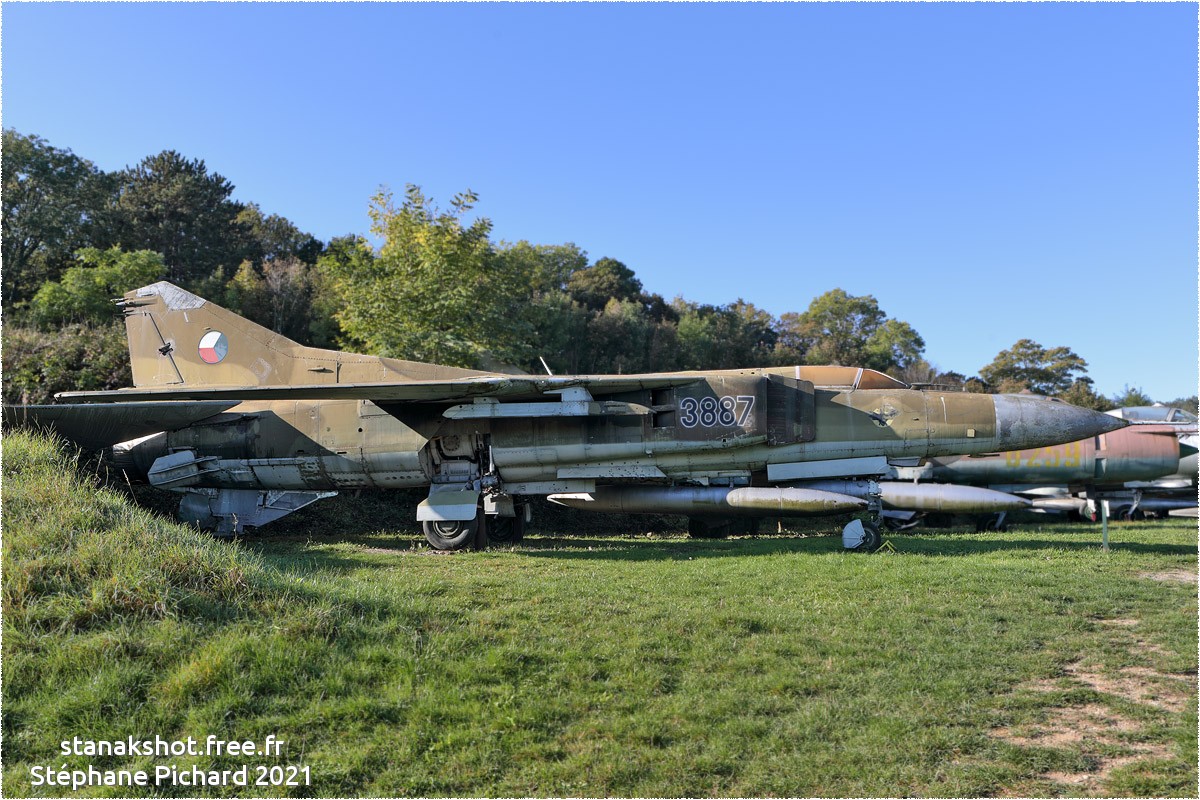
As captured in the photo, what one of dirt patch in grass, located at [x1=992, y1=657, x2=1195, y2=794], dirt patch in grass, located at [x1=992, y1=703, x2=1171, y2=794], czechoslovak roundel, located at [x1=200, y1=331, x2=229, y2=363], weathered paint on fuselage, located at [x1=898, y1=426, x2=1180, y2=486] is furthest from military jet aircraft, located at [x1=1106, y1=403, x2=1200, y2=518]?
czechoslovak roundel, located at [x1=200, y1=331, x2=229, y2=363]

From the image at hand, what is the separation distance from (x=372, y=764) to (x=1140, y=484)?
2505cm

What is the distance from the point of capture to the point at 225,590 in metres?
6.86

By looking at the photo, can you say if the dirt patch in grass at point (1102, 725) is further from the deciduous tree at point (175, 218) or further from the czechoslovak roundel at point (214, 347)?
the deciduous tree at point (175, 218)

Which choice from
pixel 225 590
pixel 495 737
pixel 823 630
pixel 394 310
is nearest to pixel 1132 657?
pixel 823 630

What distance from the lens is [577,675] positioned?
6.09 m

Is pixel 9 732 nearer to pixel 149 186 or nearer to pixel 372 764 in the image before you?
pixel 372 764

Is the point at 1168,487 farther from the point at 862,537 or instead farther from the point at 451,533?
the point at 451,533

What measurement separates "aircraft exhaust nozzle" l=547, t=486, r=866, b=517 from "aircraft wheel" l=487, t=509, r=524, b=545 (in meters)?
0.89

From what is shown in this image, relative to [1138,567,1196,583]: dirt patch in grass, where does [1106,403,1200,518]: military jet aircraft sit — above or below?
above

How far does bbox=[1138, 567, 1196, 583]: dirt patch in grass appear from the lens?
1050cm

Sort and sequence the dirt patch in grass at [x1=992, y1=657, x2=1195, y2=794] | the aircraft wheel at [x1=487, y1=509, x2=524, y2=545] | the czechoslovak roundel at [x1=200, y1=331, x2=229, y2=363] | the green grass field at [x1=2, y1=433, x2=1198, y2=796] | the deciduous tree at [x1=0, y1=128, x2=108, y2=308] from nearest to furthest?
the green grass field at [x1=2, y1=433, x2=1198, y2=796] < the dirt patch in grass at [x1=992, y1=657, x2=1195, y2=794] < the czechoslovak roundel at [x1=200, y1=331, x2=229, y2=363] < the aircraft wheel at [x1=487, y1=509, x2=524, y2=545] < the deciduous tree at [x1=0, y1=128, x2=108, y2=308]

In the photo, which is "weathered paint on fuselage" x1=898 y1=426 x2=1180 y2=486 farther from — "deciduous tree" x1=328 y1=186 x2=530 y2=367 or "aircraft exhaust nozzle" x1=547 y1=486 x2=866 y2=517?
"deciduous tree" x1=328 y1=186 x2=530 y2=367

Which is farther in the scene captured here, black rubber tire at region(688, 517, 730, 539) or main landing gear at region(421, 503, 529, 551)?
black rubber tire at region(688, 517, 730, 539)

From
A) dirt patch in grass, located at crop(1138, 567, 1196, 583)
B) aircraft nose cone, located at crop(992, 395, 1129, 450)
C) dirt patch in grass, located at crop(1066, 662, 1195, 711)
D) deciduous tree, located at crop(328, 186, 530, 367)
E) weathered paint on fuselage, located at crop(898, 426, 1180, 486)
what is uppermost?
deciduous tree, located at crop(328, 186, 530, 367)
